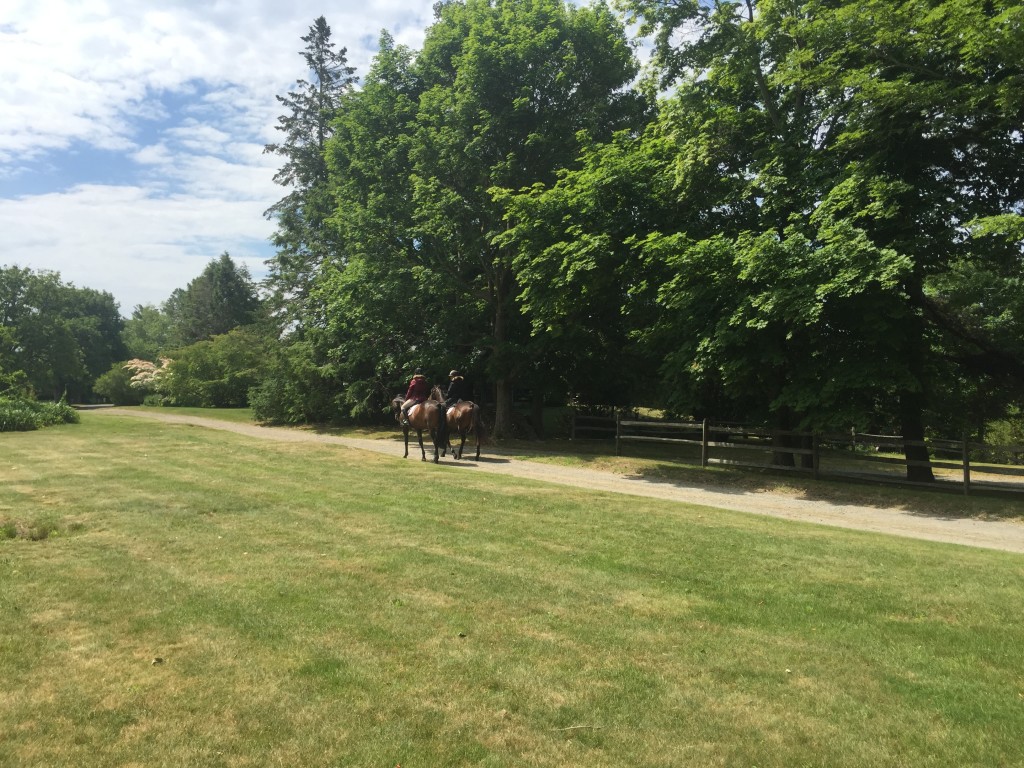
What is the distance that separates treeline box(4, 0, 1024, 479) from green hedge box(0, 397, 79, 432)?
1182 cm

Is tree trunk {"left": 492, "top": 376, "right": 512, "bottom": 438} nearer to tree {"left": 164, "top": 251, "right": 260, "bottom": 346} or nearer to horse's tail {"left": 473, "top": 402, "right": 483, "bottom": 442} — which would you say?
horse's tail {"left": 473, "top": 402, "right": 483, "bottom": 442}

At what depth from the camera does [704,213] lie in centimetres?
1839

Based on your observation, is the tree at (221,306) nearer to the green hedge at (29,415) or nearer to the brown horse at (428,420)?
the green hedge at (29,415)

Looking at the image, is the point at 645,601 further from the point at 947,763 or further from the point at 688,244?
the point at 688,244

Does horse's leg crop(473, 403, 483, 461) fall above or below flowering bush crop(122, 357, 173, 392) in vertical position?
below

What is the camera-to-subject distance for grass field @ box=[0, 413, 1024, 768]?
3615 millimetres

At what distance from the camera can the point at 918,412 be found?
16891mm

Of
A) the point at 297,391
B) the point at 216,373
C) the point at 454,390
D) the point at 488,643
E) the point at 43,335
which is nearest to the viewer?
the point at 488,643

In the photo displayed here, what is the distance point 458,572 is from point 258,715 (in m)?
3.11

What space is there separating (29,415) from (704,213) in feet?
87.1

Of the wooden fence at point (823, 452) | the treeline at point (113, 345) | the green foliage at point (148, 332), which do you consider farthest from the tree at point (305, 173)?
the green foliage at point (148, 332)

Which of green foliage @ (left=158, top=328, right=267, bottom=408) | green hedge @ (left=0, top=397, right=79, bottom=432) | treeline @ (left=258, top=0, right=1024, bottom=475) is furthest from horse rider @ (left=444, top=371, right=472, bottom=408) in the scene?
green foliage @ (left=158, top=328, right=267, bottom=408)

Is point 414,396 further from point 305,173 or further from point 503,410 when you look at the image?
point 305,173

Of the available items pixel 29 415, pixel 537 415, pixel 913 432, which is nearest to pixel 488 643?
pixel 913 432
